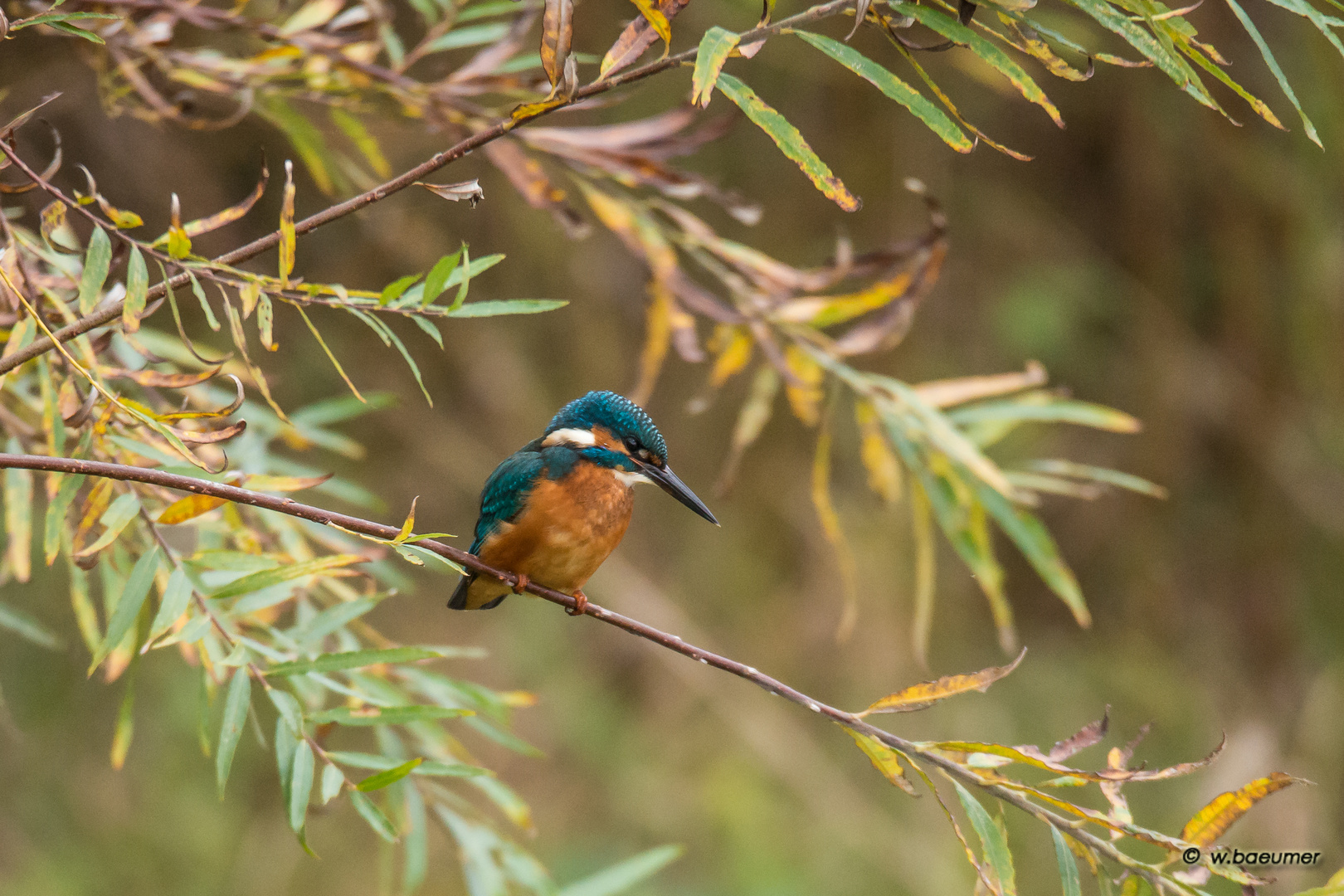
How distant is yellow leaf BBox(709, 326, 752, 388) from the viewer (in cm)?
158

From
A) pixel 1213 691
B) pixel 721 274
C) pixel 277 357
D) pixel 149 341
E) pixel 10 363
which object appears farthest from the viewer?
pixel 1213 691

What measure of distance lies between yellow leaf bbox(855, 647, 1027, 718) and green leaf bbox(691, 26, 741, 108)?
47cm

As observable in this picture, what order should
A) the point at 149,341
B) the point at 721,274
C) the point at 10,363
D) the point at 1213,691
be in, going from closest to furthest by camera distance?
the point at 10,363 < the point at 149,341 < the point at 721,274 < the point at 1213,691

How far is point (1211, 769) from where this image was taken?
3.14m

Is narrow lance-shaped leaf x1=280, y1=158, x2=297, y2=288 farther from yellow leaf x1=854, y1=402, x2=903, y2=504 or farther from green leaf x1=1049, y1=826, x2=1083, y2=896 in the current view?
yellow leaf x1=854, y1=402, x2=903, y2=504

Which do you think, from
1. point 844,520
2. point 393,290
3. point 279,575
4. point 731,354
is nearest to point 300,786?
point 279,575

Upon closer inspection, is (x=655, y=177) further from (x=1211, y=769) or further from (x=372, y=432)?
(x=1211, y=769)

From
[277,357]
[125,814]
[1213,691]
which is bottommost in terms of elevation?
[125,814]

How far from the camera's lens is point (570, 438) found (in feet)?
4.94

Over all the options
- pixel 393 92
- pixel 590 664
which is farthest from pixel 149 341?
pixel 590 664

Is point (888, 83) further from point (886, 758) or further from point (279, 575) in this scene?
point (279, 575)

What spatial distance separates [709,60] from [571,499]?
707 millimetres

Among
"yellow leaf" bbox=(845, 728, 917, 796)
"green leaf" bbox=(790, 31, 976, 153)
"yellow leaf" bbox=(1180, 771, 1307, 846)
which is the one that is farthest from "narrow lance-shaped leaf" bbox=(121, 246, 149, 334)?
"yellow leaf" bbox=(1180, 771, 1307, 846)

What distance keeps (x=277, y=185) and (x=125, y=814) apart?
1.95m
